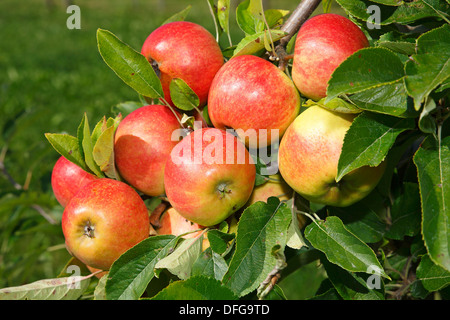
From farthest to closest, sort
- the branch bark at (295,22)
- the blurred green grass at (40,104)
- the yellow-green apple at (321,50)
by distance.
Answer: the blurred green grass at (40,104), the branch bark at (295,22), the yellow-green apple at (321,50)

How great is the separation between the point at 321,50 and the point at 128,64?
392mm

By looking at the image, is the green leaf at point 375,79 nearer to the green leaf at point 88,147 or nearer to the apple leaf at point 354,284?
the apple leaf at point 354,284

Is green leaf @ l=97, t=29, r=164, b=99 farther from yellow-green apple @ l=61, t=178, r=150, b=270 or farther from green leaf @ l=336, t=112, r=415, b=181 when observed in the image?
green leaf @ l=336, t=112, r=415, b=181

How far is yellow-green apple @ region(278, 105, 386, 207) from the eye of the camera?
33.7 inches

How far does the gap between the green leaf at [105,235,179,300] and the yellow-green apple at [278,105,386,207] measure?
28 cm

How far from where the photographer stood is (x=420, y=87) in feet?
2.18

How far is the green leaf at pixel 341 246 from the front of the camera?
766 mm

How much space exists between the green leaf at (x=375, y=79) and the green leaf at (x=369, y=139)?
36mm

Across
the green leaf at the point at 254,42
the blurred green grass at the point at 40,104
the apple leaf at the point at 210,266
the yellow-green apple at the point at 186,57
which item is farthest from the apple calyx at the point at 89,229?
the blurred green grass at the point at 40,104

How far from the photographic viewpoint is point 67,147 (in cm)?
100

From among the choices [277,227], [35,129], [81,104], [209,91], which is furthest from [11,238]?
[81,104]

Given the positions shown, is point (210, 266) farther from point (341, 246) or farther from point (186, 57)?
point (186, 57)

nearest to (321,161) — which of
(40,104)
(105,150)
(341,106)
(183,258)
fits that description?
(341,106)

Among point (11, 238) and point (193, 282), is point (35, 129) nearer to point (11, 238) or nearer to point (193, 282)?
point (11, 238)
